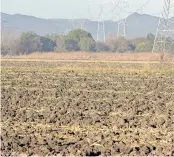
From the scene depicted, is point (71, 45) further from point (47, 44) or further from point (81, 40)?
point (47, 44)

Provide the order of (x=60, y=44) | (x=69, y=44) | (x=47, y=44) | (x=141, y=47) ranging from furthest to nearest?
(x=47, y=44)
(x=60, y=44)
(x=69, y=44)
(x=141, y=47)

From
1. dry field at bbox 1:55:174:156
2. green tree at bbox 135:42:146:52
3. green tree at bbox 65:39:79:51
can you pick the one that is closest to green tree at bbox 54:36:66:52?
green tree at bbox 65:39:79:51

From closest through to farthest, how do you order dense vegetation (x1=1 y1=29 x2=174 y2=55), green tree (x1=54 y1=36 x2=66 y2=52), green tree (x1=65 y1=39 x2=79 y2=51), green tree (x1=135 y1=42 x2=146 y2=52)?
green tree (x1=135 y1=42 x2=146 y2=52)
dense vegetation (x1=1 y1=29 x2=174 y2=55)
green tree (x1=65 y1=39 x2=79 y2=51)
green tree (x1=54 y1=36 x2=66 y2=52)

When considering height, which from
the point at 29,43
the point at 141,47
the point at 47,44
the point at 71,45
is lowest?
the point at 141,47

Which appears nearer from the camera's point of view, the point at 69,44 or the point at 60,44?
the point at 69,44

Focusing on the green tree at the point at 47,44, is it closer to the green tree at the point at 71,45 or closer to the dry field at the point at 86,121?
the green tree at the point at 71,45

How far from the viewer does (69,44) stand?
7650 centimetres

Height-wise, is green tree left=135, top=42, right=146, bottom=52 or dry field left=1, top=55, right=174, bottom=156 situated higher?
dry field left=1, top=55, right=174, bottom=156

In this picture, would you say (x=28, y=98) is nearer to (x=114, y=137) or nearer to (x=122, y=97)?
(x=122, y=97)

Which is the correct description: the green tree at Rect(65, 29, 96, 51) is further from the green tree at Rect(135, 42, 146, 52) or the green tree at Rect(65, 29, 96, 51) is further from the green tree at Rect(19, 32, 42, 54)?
the green tree at Rect(135, 42, 146, 52)

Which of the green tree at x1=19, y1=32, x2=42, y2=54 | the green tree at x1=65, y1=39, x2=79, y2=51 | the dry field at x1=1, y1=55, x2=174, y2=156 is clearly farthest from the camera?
the green tree at x1=65, y1=39, x2=79, y2=51

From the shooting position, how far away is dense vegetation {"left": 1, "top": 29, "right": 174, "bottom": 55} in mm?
72562

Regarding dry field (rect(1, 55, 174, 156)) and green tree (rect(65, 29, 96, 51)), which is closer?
dry field (rect(1, 55, 174, 156))

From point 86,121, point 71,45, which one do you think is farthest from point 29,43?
point 86,121
